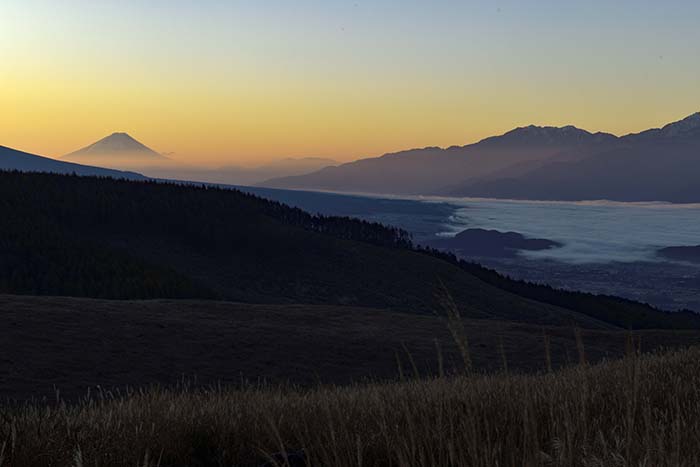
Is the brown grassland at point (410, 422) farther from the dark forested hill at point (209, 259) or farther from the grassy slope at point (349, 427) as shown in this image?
the dark forested hill at point (209, 259)

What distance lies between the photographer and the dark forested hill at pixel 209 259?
10931cm

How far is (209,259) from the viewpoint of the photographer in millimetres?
144625

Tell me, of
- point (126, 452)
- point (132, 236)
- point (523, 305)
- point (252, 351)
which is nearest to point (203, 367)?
point (252, 351)

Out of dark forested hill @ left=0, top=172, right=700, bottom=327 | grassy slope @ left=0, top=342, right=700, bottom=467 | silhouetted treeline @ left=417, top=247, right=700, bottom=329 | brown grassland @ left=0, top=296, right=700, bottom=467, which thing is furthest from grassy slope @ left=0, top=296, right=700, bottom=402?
silhouetted treeline @ left=417, top=247, right=700, bottom=329

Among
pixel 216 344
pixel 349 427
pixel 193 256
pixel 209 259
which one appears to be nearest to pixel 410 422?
pixel 349 427

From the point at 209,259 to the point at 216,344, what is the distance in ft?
400

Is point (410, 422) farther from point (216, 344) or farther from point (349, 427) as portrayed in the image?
point (216, 344)

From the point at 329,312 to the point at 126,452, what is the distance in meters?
29.9

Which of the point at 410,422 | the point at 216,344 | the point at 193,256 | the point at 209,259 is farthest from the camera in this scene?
the point at 209,259

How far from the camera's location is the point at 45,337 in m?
22.0

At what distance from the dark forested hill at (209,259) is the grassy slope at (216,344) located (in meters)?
72.8

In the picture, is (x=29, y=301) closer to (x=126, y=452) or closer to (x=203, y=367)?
(x=203, y=367)

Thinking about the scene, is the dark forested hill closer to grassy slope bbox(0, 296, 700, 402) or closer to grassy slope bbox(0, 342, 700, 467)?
grassy slope bbox(0, 296, 700, 402)

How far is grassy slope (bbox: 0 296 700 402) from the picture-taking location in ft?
65.9
